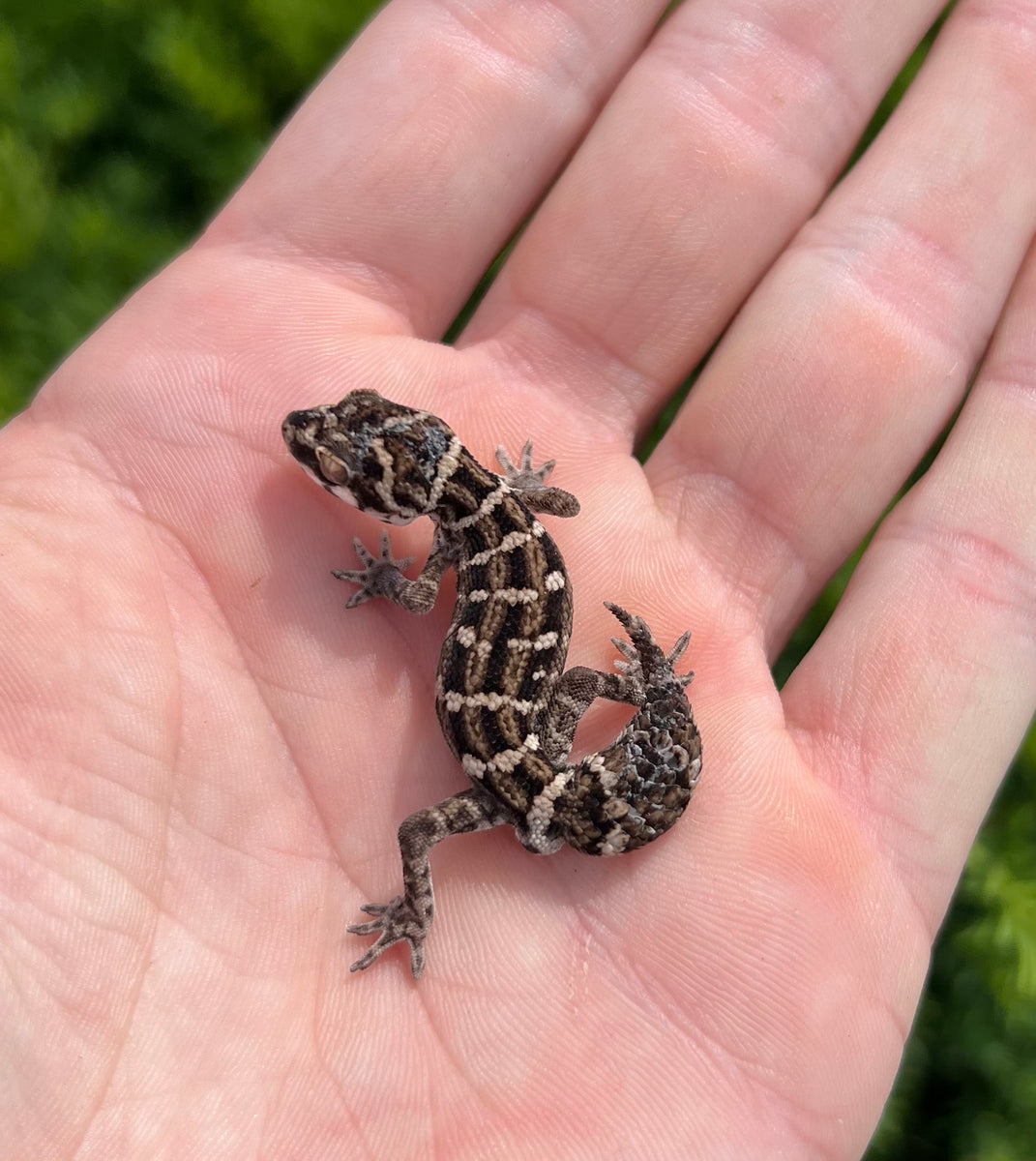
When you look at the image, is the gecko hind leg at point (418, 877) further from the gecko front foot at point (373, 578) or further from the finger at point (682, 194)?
the finger at point (682, 194)

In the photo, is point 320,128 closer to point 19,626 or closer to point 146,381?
point 146,381

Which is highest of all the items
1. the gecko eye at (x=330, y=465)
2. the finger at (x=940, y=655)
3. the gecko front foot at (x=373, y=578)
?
the finger at (x=940, y=655)

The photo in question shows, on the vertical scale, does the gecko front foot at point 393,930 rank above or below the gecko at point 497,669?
below

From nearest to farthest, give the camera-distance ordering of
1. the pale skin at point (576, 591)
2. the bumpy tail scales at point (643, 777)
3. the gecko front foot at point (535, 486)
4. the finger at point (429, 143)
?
the pale skin at point (576, 591) → the bumpy tail scales at point (643, 777) → the gecko front foot at point (535, 486) → the finger at point (429, 143)

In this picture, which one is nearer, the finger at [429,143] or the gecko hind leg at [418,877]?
the gecko hind leg at [418,877]

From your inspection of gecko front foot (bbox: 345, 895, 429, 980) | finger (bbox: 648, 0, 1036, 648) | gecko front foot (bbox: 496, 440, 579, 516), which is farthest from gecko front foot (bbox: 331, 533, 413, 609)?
finger (bbox: 648, 0, 1036, 648)

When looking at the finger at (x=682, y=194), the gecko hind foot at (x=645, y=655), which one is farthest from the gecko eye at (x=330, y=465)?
the gecko hind foot at (x=645, y=655)

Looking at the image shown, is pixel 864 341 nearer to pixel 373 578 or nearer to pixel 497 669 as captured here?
pixel 497 669
